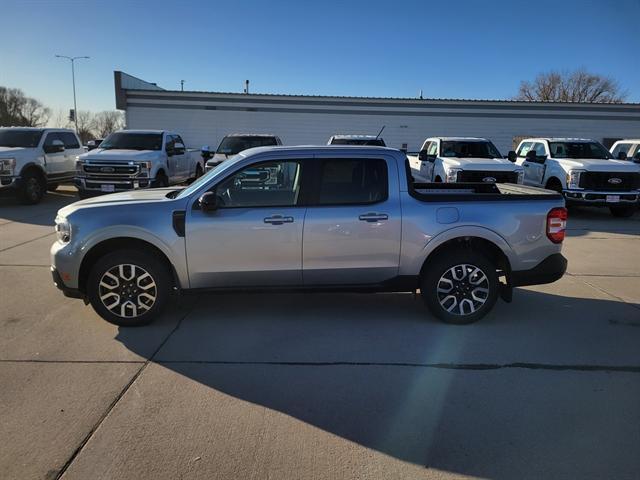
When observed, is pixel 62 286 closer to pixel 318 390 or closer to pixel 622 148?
pixel 318 390

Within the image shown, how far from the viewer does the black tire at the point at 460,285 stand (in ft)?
16.2

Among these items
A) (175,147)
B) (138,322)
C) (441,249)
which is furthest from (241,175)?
(175,147)

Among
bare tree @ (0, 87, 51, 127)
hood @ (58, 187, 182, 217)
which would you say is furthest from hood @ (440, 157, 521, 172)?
bare tree @ (0, 87, 51, 127)

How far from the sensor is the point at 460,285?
497 cm

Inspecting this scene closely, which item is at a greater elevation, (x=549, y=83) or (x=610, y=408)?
(x=549, y=83)

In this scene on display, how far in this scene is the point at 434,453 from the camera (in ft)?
9.74

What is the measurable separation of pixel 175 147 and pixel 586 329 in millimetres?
12023

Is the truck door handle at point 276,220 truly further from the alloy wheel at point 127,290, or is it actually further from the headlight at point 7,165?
the headlight at point 7,165

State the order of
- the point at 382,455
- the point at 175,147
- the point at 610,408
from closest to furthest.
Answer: the point at 382,455
the point at 610,408
the point at 175,147

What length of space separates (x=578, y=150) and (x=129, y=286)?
41.7 ft

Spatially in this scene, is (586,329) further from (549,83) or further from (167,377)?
(549,83)

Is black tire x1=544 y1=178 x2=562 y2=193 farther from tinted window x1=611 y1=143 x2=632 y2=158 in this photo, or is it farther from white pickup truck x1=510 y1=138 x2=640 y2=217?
tinted window x1=611 y1=143 x2=632 y2=158

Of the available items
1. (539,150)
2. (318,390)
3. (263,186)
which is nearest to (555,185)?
(539,150)

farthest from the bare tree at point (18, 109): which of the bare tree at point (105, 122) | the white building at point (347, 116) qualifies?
the white building at point (347, 116)
